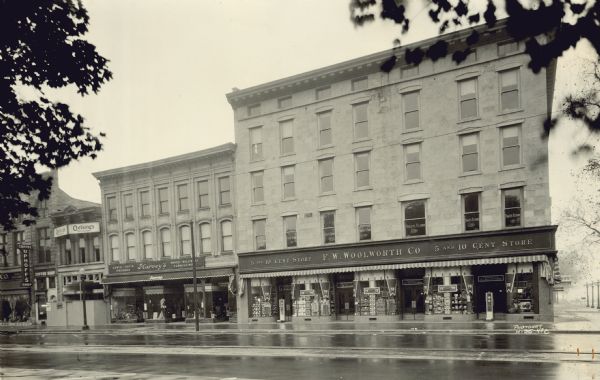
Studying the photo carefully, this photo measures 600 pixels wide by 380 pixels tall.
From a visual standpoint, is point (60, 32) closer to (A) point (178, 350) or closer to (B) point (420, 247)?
(A) point (178, 350)

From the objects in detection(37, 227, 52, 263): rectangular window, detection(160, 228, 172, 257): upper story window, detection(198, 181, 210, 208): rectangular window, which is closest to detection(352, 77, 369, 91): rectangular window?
detection(198, 181, 210, 208): rectangular window

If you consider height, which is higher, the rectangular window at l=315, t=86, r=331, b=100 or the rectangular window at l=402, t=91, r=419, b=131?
the rectangular window at l=315, t=86, r=331, b=100

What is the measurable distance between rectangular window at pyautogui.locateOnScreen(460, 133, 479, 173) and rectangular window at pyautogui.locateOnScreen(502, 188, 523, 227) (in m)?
2.26

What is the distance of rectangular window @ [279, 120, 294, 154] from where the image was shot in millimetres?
38375

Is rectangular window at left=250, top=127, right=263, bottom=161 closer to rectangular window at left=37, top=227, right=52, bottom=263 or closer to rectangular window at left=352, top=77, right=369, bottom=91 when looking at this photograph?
rectangular window at left=352, top=77, right=369, bottom=91

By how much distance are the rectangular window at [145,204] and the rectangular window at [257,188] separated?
10661 mm

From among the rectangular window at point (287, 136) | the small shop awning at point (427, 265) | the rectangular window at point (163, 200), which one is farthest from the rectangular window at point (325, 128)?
the rectangular window at point (163, 200)

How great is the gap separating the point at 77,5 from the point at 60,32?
0.87 metres

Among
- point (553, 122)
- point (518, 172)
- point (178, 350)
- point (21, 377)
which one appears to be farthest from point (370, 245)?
point (553, 122)

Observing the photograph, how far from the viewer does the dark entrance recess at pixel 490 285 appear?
102ft

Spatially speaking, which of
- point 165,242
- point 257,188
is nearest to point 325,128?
point 257,188

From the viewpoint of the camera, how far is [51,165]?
11773 millimetres

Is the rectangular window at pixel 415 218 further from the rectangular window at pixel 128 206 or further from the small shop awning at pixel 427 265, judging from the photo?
the rectangular window at pixel 128 206
